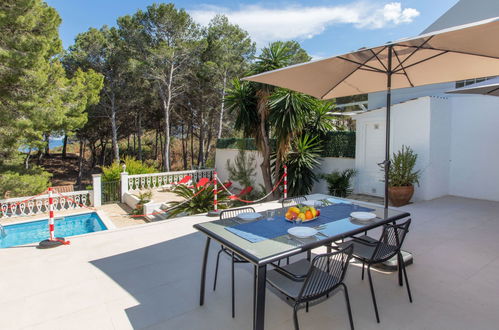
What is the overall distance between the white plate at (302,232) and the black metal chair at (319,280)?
0.65ft

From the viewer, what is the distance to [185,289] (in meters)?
2.71

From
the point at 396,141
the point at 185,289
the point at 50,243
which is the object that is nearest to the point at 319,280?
the point at 185,289

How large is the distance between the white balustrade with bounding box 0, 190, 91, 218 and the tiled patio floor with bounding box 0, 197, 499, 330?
4.51 metres

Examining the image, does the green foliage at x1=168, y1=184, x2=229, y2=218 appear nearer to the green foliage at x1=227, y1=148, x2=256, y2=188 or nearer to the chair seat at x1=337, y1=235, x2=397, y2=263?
the green foliage at x1=227, y1=148, x2=256, y2=188

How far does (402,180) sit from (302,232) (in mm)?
4649

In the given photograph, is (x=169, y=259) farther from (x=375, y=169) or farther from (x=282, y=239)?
(x=375, y=169)

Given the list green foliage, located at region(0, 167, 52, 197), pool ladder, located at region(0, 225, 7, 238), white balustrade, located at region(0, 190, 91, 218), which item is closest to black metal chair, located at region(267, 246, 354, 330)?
white balustrade, located at region(0, 190, 91, 218)

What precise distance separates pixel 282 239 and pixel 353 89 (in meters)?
3.08

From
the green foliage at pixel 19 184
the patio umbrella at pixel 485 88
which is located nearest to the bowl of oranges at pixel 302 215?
the patio umbrella at pixel 485 88

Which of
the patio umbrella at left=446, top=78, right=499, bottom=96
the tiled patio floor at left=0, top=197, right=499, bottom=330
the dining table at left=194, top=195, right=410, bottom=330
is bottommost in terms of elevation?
the tiled patio floor at left=0, top=197, right=499, bottom=330

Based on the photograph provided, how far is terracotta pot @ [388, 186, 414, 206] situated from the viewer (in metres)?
5.73

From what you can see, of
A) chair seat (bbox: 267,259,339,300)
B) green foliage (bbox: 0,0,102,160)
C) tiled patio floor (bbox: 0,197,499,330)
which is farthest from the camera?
→ green foliage (bbox: 0,0,102,160)

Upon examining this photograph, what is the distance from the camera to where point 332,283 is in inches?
76.8

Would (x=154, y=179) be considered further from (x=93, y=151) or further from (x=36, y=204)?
(x=93, y=151)
